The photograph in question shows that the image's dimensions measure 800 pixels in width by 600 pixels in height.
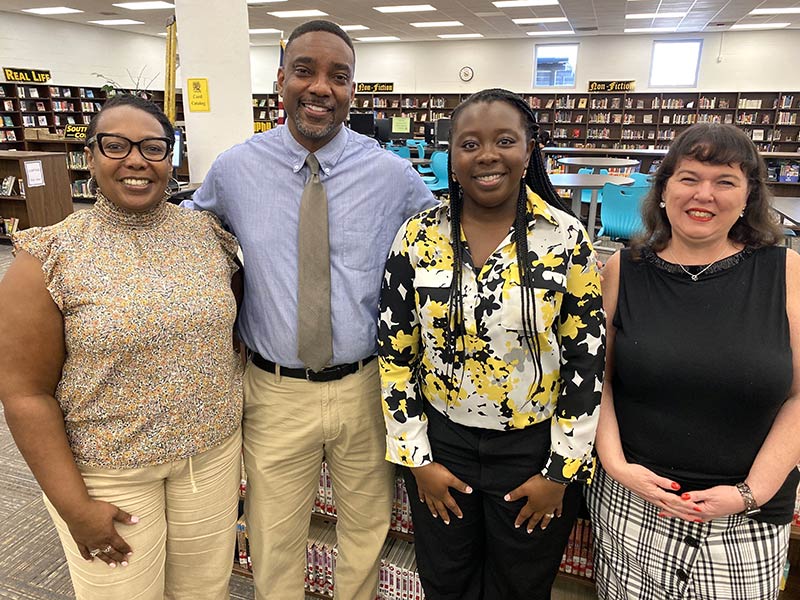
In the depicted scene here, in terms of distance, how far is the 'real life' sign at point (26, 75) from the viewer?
1102cm

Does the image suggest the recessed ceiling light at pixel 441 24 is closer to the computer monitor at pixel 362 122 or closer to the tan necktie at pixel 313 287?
the computer monitor at pixel 362 122

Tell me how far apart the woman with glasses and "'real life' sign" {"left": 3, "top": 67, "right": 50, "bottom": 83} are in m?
12.6

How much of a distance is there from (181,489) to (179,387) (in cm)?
27

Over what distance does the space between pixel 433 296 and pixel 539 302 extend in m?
0.23

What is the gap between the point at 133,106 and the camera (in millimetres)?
1271

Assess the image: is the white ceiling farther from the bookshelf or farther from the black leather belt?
the black leather belt

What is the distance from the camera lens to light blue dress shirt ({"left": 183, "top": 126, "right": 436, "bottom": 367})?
1.48m

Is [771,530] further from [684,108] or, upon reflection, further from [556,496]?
[684,108]

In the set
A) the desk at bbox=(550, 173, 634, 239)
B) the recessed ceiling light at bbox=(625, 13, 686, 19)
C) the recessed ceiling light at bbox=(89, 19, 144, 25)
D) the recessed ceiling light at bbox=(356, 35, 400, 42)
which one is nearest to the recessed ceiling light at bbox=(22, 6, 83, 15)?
the recessed ceiling light at bbox=(89, 19, 144, 25)

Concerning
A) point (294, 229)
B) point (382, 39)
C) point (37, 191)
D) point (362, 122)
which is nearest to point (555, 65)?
point (382, 39)

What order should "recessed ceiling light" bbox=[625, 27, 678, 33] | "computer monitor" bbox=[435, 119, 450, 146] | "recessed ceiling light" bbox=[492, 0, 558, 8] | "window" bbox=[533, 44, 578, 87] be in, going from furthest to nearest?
"window" bbox=[533, 44, 578, 87] → "recessed ceiling light" bbox=[625, 27, 678, 33] → "recessed ceiling light" bbox=[492, 0, 558, 8] → "computer monitor" bbox=[435, 119, 450, 146]

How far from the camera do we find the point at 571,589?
A: 1912 mm

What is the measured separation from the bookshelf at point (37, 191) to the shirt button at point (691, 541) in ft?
24.4

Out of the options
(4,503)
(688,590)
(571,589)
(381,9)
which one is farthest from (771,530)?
(381,9)
